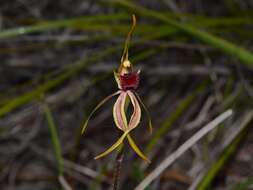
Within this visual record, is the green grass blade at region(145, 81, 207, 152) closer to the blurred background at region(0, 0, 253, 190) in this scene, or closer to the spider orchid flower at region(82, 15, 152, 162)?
the blurred background at region(0, 0, 253, 190)

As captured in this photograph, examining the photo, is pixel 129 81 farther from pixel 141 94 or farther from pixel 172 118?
pixel 141 94

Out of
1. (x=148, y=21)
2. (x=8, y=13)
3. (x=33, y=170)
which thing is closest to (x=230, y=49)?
(x=33, y=170)

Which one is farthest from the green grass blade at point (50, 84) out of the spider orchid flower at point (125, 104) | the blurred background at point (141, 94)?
the spider orchid flower at point (125, 104)

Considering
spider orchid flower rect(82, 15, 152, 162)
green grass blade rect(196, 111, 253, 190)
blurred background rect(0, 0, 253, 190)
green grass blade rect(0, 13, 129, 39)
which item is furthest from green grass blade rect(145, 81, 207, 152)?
spider orchid flower rect(82, 15, 152, 162)

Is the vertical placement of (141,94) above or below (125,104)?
above

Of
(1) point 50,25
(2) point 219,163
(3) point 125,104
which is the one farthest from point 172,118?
(3) point 125,104

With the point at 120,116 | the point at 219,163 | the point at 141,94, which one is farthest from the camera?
the point at 141,94
